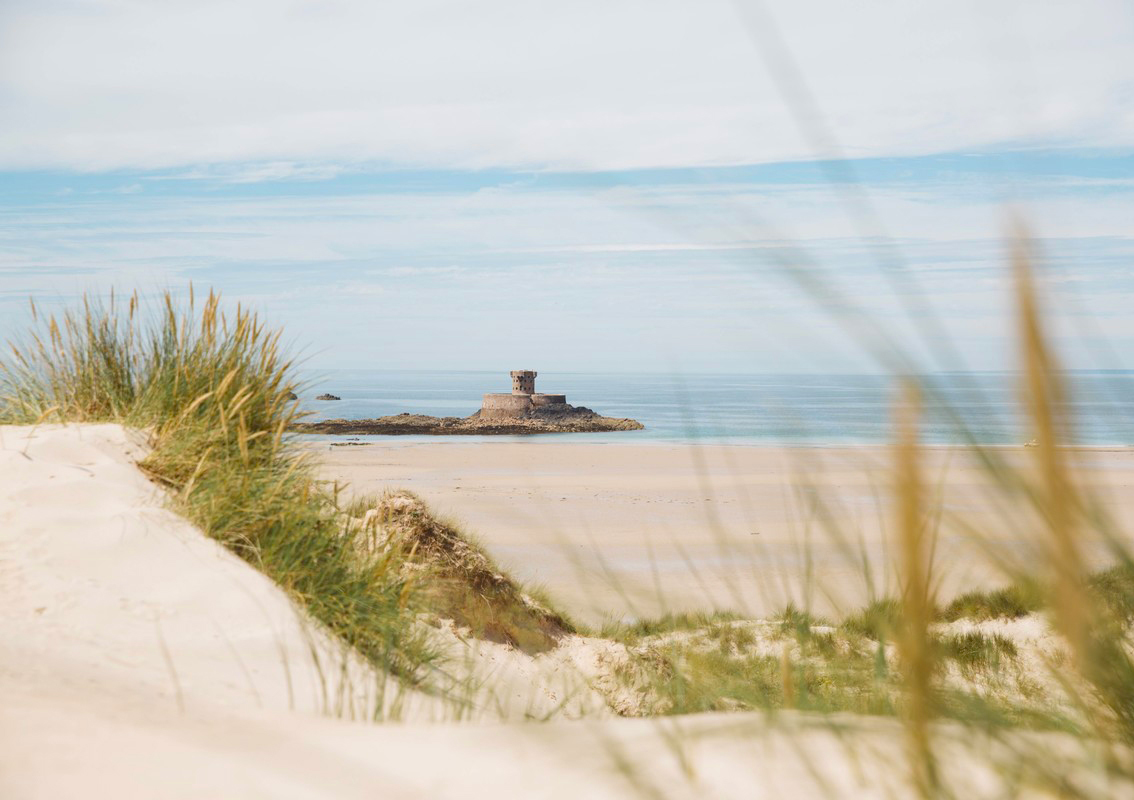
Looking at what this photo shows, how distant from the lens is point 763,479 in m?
Answer: 21.2

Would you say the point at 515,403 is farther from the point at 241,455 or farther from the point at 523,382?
the point at 241,455

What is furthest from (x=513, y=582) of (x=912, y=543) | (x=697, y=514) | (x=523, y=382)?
(x=523, y=382)

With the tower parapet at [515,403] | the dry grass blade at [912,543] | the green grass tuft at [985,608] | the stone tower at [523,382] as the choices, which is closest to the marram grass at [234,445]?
the dry grass blade at [912,543]

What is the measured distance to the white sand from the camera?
1.84 m

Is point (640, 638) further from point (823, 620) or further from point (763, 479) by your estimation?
point (763, 479)

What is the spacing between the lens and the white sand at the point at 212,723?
6.04 ft

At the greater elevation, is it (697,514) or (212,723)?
(212,723)

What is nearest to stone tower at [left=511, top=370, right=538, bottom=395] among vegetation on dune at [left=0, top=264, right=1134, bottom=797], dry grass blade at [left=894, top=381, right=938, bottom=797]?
vegetation on dune at [left=0, top=264, right=1134, bottom=797]

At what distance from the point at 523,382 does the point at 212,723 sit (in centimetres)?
4237

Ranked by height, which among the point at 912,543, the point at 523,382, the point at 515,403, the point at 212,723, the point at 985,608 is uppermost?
the point at 523,382

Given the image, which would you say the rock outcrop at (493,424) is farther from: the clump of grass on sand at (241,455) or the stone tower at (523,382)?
the clump of grass on sand at (241,455)

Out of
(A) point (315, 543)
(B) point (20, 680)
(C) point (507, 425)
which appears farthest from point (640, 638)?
(C) point (507, 425)

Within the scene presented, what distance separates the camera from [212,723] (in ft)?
7.78

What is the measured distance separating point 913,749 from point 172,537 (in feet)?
11.7
